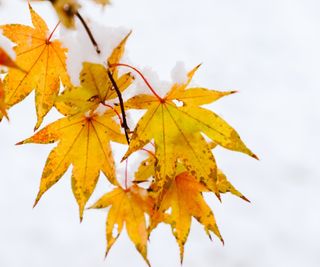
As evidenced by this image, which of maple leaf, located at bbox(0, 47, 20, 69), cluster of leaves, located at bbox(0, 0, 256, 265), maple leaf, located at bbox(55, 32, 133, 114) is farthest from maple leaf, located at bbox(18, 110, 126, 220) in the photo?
maple leaf, located at bbox(0, 47, 20, 69)

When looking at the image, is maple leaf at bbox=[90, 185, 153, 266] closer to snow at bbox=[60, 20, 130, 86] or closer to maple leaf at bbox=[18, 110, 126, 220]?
maple leaf at bbox=[18, 110, 126, 220]

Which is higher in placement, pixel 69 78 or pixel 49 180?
pixel 69 78

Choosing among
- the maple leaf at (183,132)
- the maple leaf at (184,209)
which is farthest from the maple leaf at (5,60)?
the maple leaf at (184,209)

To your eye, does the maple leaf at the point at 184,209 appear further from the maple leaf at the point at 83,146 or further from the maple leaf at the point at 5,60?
the maple leaf at the point at 5,60

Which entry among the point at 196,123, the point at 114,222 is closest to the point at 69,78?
the point at 196,123

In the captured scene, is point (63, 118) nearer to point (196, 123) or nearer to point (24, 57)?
point (24, 57)
